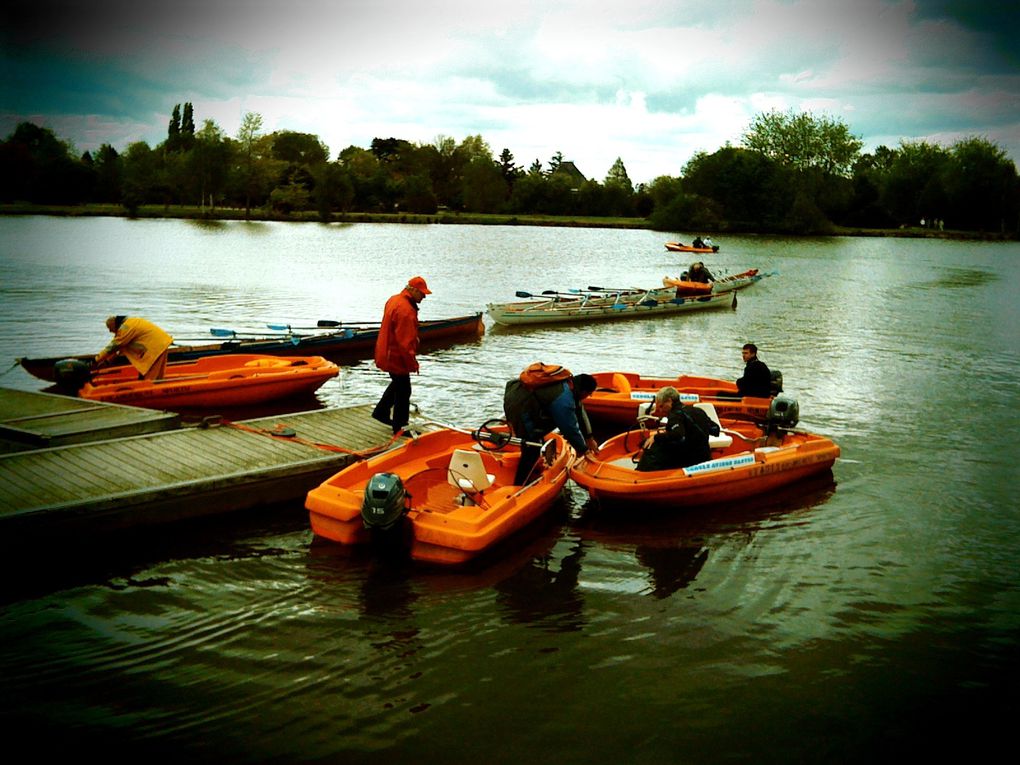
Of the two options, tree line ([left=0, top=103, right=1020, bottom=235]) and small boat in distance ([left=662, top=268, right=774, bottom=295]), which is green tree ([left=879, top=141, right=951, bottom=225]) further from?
small boat in distance ([left=662, top=268, right=774, bottom=295])

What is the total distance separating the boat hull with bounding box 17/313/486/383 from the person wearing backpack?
7870 millimetres

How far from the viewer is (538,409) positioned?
952cm

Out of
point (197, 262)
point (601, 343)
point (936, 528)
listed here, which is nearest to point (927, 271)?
point (601, 343)

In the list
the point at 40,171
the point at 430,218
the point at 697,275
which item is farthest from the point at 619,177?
the point at 697,275

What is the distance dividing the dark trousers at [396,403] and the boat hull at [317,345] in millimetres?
5271

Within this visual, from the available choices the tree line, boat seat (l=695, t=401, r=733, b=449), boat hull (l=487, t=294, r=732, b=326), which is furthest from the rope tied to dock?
the tree line

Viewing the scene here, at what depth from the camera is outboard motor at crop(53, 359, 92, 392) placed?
12.7 meters

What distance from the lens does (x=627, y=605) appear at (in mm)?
7793

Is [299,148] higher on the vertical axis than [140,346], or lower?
higher

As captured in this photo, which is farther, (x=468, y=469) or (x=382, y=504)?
(x=468, y=469)

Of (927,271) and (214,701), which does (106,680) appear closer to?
(214,701)

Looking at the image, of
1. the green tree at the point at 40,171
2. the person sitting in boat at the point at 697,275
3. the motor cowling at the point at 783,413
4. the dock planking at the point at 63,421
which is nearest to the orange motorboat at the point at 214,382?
the dock planking at the point at 63,421

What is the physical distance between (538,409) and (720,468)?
7.59 feet

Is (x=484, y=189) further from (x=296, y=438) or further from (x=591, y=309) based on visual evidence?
(x=296, y=438)
